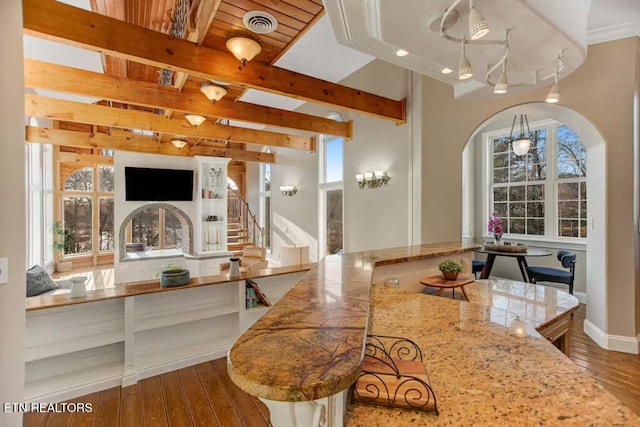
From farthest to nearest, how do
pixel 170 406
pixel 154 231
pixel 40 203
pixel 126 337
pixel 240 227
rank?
pixel 154 231 → pixel 240 227 → pixel 40 203 → pixel 126 337 → pixel 170 406

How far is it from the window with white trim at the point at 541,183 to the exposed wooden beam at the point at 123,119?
5.01 m

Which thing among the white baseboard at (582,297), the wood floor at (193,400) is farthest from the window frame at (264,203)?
the white baseboard at (582,297)

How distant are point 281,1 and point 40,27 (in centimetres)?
169

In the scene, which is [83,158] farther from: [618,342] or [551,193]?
[618,342]

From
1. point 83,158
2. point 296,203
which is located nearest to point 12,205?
point 296,203

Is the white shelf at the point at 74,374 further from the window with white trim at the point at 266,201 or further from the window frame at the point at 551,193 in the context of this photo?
the window frame at the point at 551,193

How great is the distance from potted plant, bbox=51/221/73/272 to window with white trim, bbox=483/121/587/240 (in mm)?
10767

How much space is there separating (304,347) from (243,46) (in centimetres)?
249

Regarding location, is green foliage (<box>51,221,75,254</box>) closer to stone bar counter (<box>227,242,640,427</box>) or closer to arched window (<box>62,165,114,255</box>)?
arched window (<box>62,165,114,255</box>)

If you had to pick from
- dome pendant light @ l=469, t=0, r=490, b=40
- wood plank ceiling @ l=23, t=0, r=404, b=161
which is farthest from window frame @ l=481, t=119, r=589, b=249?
dome pendant light @ l=469, t=0, r=490, b=40

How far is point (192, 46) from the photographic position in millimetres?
2561

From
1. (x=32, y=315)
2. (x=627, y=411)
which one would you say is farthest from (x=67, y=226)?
(x=627, y=411)

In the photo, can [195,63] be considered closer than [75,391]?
No

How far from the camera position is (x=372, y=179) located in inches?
189
